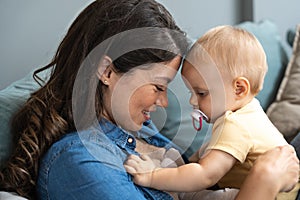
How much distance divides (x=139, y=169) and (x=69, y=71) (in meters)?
0.27

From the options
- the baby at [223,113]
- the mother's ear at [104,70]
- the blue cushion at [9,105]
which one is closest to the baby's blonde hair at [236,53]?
the baby at [223,113]

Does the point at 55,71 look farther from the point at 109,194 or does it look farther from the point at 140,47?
the point at 109,194

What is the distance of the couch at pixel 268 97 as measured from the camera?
1.57 meters

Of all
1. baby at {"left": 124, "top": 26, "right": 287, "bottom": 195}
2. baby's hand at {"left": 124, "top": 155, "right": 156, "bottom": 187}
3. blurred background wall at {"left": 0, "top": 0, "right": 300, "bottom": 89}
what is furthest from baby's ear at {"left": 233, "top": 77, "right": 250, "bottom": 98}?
blurred background wall at {"left": 0, "top": 0, "right": 300, "bottom": 89}

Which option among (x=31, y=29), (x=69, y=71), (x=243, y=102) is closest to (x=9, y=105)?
(x=69, y=71)

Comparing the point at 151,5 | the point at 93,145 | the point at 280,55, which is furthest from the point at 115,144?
the point at 280,55

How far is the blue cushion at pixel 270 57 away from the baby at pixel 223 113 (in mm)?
761

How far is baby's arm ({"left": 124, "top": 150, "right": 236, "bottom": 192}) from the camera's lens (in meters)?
1.23

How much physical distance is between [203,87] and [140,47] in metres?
0.19

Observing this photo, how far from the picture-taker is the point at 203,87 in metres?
1.32

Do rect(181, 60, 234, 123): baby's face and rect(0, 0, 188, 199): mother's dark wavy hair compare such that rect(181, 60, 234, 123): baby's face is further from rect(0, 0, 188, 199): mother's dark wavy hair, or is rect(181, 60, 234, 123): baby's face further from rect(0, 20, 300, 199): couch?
rect(0, 20, 300, 199): couch

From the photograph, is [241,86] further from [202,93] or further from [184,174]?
[184,174]

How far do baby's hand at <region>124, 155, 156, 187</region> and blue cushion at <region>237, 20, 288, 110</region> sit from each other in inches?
36.0

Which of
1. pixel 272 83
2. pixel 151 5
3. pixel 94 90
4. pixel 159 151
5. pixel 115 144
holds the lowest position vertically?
pixel 272 83
